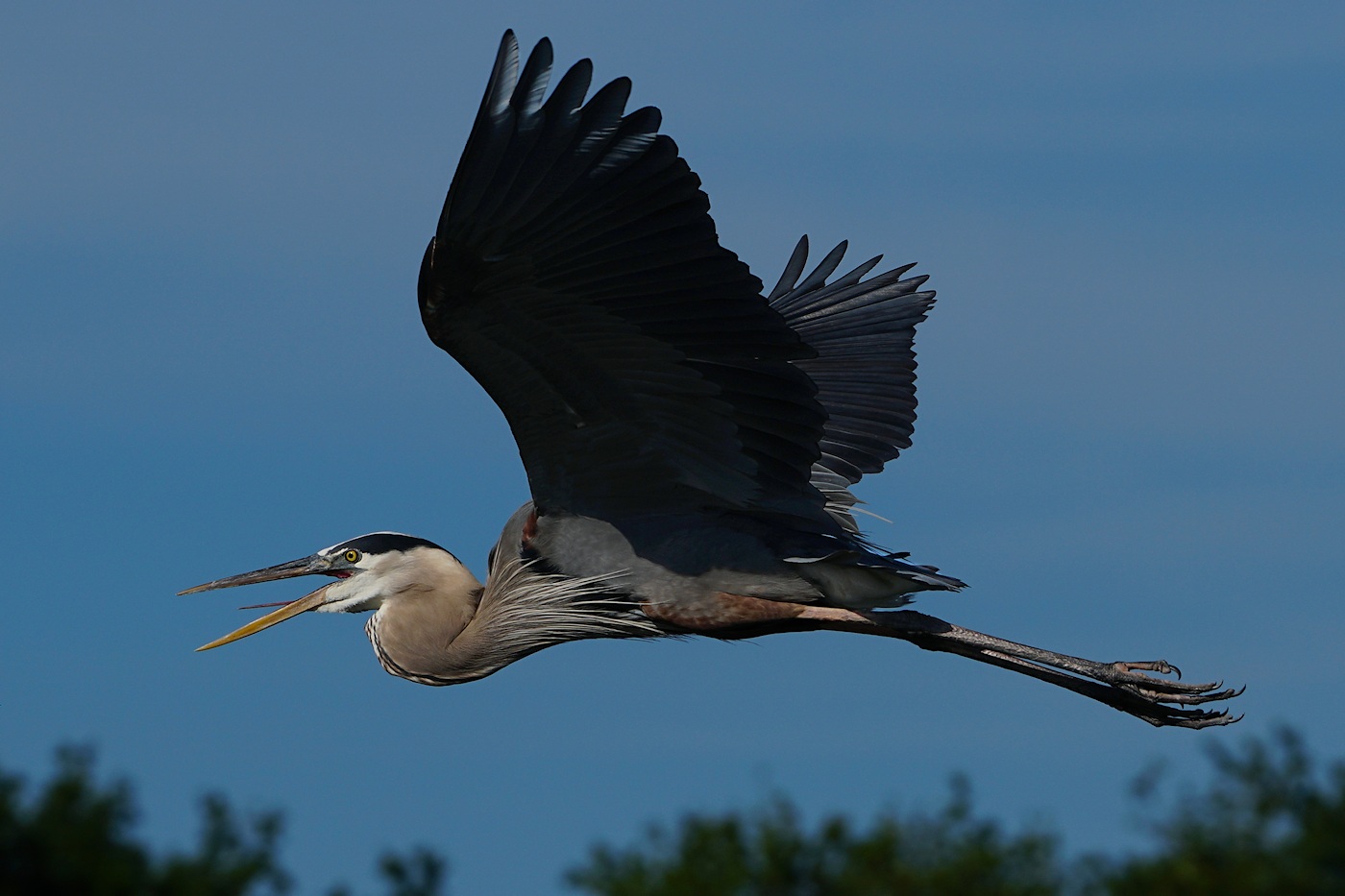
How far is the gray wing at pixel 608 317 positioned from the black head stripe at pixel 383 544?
5.12 feet

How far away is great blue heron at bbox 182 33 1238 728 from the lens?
6488 mm

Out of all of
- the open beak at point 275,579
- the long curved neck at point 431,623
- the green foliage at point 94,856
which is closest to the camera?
the green foliage at point 94,856

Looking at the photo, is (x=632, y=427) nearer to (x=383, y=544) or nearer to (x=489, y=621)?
(x=489, y=621)

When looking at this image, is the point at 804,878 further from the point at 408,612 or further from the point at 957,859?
the point at 408,612

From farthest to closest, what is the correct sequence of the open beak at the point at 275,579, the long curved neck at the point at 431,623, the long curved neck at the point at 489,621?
the open beak at the point at 275,579
the long curved neck at the point at 431,623
the long curved neck at the point at 489,621

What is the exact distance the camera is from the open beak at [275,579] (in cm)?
947

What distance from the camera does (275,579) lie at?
376 inches

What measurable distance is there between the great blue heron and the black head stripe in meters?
0.01

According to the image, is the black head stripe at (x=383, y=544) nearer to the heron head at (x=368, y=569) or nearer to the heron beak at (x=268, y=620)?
the heron head at (x=368, y=569)

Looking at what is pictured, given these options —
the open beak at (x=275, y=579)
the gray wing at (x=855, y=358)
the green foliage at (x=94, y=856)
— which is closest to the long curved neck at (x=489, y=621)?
the open beak at (x=275, y=579)

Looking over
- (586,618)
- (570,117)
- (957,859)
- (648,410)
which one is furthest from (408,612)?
(957,859)

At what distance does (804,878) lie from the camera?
5.66 meters

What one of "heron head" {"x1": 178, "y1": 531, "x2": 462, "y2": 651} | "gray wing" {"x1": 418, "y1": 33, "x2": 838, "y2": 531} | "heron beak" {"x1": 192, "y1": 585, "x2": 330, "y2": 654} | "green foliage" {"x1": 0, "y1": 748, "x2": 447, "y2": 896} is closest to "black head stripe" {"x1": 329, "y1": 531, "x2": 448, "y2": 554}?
"heron head" {"x1": 178, "y1": 531, "x2": 462, "y2": 651}

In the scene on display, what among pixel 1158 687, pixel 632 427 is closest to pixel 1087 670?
pixel 1158 687
